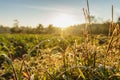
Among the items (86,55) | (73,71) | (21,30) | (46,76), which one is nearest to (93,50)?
(86,55)

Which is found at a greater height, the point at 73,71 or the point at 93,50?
the point at 93,50

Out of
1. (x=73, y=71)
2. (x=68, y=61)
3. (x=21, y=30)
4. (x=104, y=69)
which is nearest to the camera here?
(x=104, y=69)

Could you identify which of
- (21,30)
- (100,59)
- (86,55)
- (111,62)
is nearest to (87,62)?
(86,55)

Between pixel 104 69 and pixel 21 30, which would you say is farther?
pixel 21 30

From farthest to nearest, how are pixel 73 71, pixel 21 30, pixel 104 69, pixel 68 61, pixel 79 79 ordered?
pixel 21 30
pixel 68 61
pixel 73 71
pixel 79 79
pixel 104 69

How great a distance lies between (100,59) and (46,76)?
60 cm

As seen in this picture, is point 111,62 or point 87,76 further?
point 111,62

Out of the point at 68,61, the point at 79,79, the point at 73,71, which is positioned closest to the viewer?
the point at 79,79

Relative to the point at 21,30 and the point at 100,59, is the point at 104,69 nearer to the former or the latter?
the point at 100,59

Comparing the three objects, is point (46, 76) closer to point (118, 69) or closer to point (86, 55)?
point (86, 55)

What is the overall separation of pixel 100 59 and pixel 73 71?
0.41 meters

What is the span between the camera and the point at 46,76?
2377 mm

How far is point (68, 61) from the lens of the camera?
2570 millimetres

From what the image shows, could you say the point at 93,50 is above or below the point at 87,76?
above
